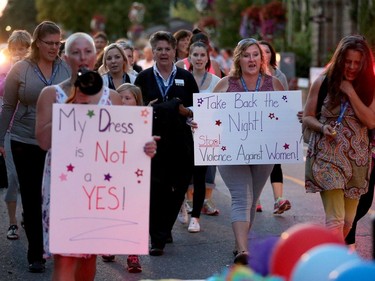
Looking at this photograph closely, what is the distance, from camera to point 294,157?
833cm

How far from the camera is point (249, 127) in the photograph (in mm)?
8297

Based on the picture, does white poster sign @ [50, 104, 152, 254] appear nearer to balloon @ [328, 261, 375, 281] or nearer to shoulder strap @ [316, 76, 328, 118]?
shoulder strap @ [316, 76, 328, 118]

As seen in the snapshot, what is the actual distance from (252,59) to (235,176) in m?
0.92

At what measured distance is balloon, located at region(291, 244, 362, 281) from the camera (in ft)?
9.90

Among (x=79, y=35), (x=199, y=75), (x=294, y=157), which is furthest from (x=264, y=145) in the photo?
(x=79, y=35)

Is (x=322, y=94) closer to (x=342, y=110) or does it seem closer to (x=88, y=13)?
(x=342, y=110)

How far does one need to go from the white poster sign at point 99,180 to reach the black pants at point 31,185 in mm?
2197

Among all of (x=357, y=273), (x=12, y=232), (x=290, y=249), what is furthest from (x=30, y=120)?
(x=357, y=273)

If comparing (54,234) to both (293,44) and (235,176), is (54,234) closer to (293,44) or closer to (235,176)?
(235,176)

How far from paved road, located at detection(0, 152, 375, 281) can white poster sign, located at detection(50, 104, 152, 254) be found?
218 centimetres

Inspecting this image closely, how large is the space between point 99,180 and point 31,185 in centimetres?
235

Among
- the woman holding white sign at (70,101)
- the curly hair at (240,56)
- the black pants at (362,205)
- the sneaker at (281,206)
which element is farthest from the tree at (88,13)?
the woman holding white sign at (70,101)

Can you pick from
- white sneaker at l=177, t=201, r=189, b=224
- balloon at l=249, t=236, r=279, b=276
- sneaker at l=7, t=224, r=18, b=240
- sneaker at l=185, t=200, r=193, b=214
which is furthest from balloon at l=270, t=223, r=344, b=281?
sneaker at l=185, t=200, r=193, b=214

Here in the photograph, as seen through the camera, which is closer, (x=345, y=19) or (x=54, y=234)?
(x=54, y=234)
